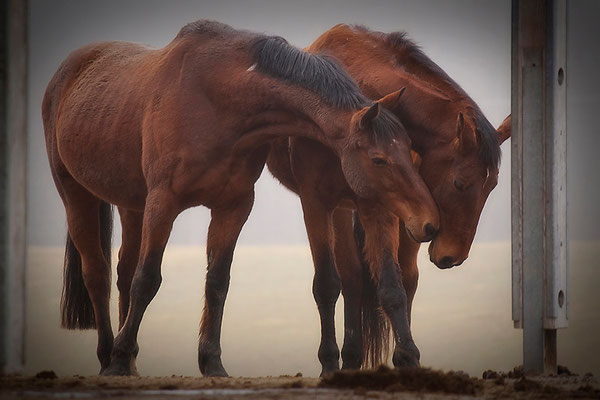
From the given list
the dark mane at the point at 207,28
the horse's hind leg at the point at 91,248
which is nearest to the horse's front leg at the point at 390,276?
the dark mane at the point at 207,28

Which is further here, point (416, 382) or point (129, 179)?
point (129, 179)

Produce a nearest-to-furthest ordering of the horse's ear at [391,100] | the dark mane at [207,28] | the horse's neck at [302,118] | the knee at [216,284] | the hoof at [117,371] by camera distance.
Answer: the horse's neck at [302,118] < the horse's ear at [391,100] < the hoof at [117,371] < the knee at [216,284] < the dark mane at [207,28]

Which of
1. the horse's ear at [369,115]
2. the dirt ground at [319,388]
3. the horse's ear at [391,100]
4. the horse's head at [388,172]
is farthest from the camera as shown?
the horse's ear at [391,100]

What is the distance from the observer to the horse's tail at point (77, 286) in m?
7.10

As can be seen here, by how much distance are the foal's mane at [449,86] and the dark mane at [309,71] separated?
0.63 metres

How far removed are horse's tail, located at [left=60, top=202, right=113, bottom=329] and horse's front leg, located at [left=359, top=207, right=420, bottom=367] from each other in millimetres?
1966

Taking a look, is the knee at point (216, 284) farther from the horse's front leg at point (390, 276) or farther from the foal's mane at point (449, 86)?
the foal's mane at point (449, 86)

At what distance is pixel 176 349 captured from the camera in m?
7.19

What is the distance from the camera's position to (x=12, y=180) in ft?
19.5

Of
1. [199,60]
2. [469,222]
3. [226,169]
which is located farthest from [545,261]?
[199,60]

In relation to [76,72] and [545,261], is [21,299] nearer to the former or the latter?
[76,72]

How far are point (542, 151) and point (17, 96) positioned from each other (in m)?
3.27

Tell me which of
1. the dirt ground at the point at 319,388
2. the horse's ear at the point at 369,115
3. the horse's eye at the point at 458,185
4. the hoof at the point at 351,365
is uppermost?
the horse's ear at the point at 369,115

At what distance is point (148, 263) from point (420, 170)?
1776 millimetres
